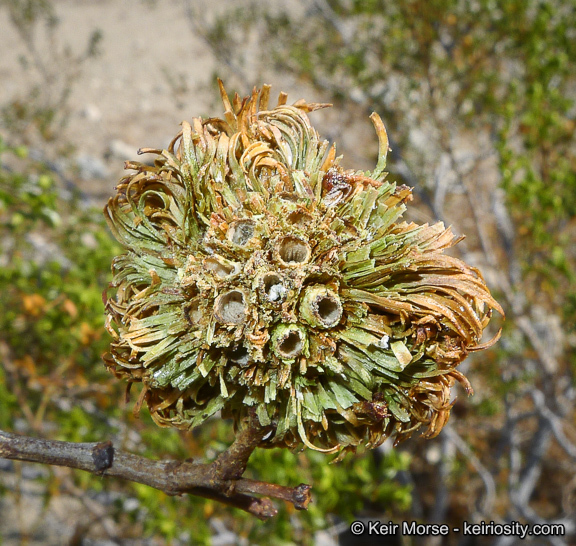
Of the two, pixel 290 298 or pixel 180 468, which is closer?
pixel 290 298

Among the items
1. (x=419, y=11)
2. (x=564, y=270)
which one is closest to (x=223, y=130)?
(x=564, y=270)

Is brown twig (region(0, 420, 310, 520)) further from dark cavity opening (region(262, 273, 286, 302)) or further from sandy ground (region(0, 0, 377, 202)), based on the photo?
sandy ground (region(0, 0, 377, 202))

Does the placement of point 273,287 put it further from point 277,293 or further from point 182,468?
point 182,468

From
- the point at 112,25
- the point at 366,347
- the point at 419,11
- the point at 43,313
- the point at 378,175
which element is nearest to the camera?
the point at 366,347

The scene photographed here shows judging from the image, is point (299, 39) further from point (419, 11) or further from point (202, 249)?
point (202, 249)

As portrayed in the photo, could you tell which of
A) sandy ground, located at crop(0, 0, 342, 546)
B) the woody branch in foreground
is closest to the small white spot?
the woody branch in foreground

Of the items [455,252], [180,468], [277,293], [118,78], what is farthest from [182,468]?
[118,78]
